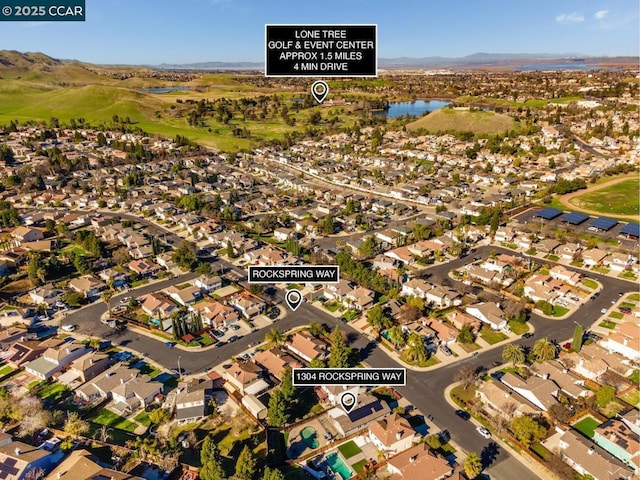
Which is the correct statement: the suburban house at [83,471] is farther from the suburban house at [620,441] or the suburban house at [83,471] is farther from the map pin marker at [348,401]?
the suburban house at [620,441]

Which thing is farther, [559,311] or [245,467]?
[559,311]

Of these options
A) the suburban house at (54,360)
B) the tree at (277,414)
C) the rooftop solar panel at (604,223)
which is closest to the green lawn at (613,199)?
the rooftop solar panel at (604,223)

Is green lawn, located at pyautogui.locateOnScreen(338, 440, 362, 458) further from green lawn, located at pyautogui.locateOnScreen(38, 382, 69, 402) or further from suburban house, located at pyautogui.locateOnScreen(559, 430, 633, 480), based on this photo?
green lawn, located at pyautogui.locateOnScreen(38, 382, 69, 402)

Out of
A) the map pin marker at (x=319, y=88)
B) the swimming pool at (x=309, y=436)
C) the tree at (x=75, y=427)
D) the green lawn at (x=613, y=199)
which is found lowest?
the swimming pool at (x=309, y=436)

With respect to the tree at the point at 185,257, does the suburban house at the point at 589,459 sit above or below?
below

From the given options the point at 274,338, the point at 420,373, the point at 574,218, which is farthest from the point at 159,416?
the point at 574,218

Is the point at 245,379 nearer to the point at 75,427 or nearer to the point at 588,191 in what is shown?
the point at 75,427

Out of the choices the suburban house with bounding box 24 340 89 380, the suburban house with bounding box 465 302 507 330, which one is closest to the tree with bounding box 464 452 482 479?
the suburban house with bounding box 465 302 507 330
